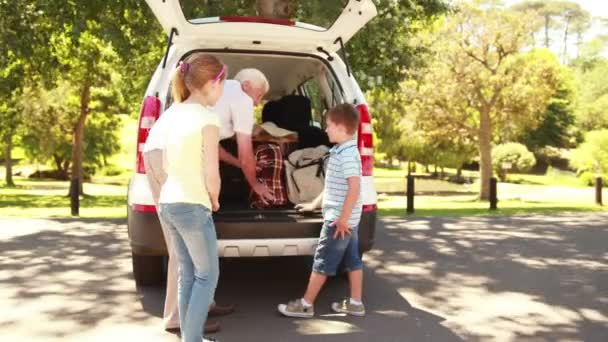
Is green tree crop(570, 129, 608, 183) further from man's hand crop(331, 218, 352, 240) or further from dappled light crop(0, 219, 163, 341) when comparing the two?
man's hand crop(331, 218, 352, 240)

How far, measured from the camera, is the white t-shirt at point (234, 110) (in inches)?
200

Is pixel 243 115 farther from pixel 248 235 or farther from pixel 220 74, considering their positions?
pixel 220 74

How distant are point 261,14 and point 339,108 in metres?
6.89

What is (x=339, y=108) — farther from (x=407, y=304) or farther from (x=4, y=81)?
(x=4, y=81)

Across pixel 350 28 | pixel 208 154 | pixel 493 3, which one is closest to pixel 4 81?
pixel 350 28

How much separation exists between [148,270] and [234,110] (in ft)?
5.18

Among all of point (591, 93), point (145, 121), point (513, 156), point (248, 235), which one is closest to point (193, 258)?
point (248, 235)

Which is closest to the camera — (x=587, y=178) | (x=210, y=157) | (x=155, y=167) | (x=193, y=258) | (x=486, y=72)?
(x=210, y=157)

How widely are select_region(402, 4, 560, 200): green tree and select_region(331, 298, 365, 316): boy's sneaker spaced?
21.1m

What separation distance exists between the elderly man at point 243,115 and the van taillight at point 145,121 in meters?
0.52

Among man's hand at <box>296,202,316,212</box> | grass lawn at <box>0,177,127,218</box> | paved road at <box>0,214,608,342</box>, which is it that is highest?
man's hand at <box>296,202,316,212</box>

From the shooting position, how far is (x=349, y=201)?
15.0ft

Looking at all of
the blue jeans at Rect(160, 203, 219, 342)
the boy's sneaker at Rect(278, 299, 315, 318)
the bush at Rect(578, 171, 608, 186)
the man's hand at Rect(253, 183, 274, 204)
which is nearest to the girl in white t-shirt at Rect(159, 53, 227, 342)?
the blue jeans at Rect(160, 203, 219, 342)

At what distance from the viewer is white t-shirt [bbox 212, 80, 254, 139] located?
5.07 metres
